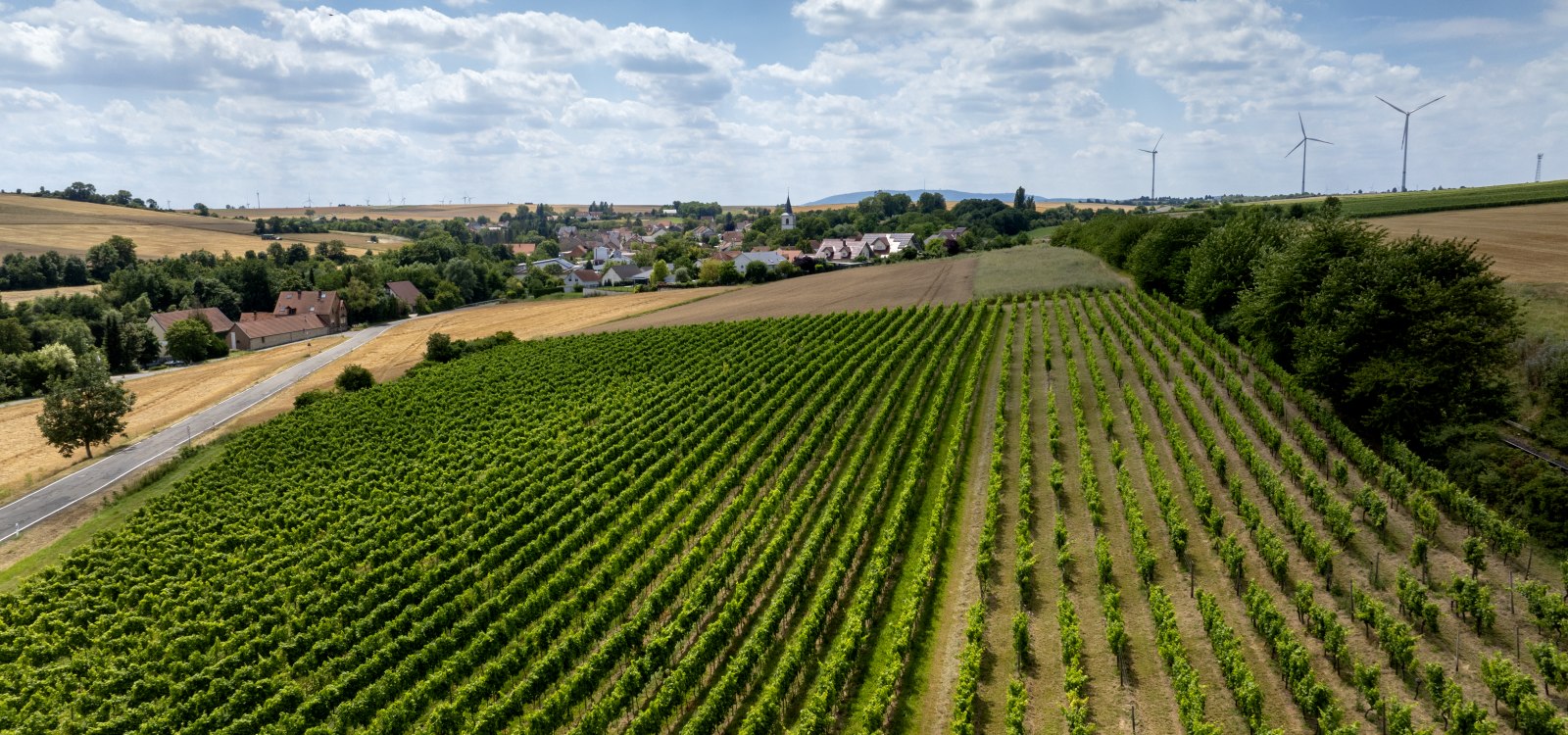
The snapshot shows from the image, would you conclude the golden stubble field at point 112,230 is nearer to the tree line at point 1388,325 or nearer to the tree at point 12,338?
the tree at point 12,338

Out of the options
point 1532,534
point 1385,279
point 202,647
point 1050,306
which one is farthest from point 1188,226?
point 202,647

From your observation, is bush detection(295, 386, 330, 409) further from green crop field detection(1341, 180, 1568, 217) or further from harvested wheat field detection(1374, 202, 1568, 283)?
green crop field detection(1341, 180, 1568, 217)

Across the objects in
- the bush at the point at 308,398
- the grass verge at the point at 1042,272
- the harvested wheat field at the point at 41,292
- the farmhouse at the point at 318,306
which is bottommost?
the bush at the point at 308,398

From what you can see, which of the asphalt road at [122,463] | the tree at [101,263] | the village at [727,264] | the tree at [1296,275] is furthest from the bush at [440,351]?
the tree at [101,263]

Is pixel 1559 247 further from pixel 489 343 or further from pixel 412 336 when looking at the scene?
pixel 412 336

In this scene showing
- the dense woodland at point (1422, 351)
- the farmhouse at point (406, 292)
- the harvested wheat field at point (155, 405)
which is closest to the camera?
the dense woodland at point (1422, 351)

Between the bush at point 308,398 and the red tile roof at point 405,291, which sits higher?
the red tile roof at point 405,291
